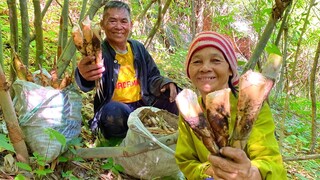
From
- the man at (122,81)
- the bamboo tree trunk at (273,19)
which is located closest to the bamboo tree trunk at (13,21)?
the man at (122,81)

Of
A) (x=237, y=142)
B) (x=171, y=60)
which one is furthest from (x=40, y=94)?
(x=171, y=60)

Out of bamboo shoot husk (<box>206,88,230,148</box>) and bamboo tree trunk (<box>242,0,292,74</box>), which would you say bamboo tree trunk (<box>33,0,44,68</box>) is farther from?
bamboo shoot husk (<box>206,88,230,148</box>)

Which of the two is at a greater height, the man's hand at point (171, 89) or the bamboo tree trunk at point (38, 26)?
the bamboo tree trunk at point (38, 26)

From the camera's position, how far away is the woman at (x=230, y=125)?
1.21m

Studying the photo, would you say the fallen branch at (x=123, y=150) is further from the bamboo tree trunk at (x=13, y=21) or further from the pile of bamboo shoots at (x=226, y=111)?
the pile of bamboo shoots at (x=226, y=111)

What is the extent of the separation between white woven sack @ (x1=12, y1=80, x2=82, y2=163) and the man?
0.38 meters

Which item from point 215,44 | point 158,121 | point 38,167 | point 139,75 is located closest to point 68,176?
point 38,167

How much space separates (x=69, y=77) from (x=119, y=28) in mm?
522

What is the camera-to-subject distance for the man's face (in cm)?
237

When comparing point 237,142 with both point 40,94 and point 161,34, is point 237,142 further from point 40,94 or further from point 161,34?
point 161,34

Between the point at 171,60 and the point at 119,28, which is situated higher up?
the point at 119,28

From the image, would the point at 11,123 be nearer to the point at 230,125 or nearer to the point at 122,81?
the point at 122,81

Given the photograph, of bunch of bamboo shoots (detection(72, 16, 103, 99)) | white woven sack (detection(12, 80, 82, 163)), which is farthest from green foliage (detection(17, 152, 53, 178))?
bunch of bamboo shoots (detection(72, 16, 103, 99))

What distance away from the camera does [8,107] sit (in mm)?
1656
